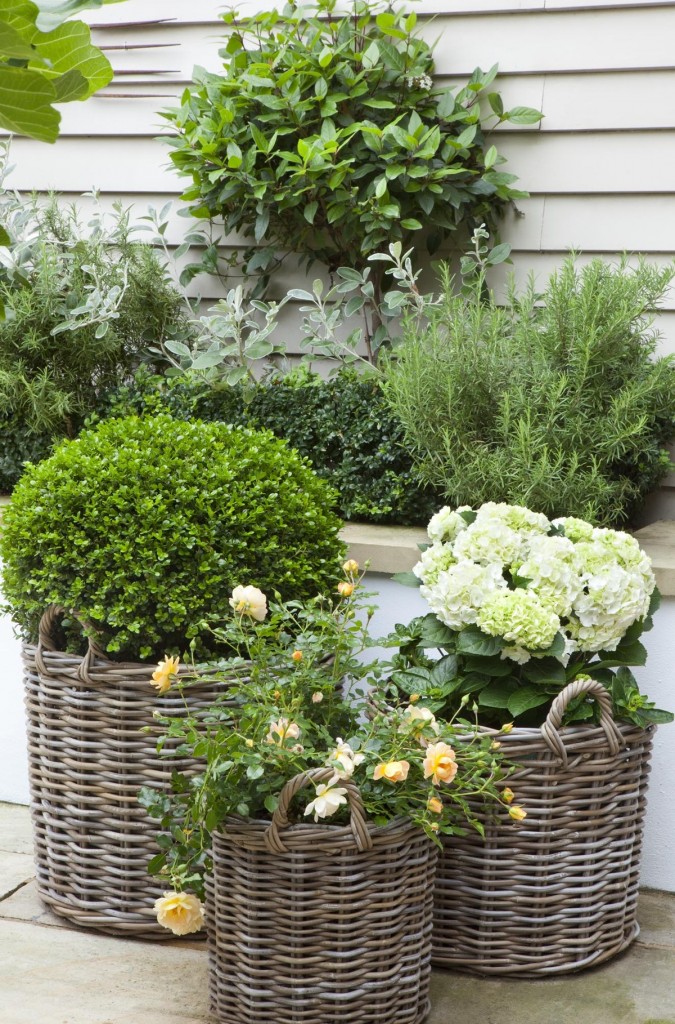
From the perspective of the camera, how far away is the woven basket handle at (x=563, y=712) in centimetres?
198

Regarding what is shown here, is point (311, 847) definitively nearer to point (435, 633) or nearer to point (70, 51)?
point (435, 633)

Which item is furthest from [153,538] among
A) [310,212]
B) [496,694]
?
[310,212]

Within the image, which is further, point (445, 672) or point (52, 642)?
point (52, 642)

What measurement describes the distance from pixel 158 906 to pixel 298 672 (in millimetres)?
501

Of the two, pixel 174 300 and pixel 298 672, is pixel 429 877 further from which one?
pixel 174 300

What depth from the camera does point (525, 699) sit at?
2047mm

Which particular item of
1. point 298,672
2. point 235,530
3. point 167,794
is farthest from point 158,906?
point 235,530

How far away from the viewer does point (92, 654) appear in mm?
2193

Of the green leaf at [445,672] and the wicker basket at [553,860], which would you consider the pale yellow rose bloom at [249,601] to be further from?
the wicker basket at [553,860]

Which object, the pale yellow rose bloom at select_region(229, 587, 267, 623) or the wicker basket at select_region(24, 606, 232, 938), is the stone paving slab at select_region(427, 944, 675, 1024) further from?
the pale yellow rose bloom at select_region(229, 587, 267, 623)

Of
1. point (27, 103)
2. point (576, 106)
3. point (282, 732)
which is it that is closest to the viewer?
point (27, 103)

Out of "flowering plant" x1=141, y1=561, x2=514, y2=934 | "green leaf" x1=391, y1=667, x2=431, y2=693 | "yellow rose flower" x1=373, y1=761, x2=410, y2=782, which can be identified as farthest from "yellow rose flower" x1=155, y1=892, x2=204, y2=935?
"green leaf" x1=391, y1=667, x2=431, y2=693

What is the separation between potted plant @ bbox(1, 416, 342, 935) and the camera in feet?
7.09

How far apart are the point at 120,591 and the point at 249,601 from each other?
1.21 feet
